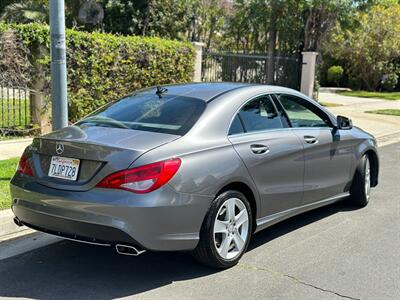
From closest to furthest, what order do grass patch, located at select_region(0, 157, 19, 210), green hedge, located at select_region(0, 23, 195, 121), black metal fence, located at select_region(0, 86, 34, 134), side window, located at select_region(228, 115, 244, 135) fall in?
side window, located at select_region(228, 115, 244, 135) < grass patch, located at select_region(0, 157, 19, 210) < black metal fence, located at select_region(0, 86, 34, 134) < green hedge, located at select_region(0, 23, 195, 121)

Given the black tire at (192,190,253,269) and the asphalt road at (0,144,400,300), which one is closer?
the asphalt road at (0,144,400,300)

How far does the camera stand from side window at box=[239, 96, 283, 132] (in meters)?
4.82

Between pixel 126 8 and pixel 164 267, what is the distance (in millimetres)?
18123

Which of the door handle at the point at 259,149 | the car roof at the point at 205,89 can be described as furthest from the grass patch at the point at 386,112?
the door handle at the point at 259,149

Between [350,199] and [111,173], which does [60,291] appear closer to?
[111,173]

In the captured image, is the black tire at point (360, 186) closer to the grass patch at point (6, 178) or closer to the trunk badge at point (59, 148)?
the trunk badge at point (59, 148)

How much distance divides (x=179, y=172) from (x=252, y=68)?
54.2ft

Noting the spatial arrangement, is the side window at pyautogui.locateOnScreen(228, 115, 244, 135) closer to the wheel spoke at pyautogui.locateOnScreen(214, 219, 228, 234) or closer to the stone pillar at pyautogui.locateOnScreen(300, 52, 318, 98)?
the wheel spoke at pyautogui.locateOnScreen(214, 219, 228, 234)

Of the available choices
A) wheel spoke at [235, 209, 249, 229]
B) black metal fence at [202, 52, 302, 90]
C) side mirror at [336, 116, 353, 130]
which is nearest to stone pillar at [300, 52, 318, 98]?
black metal fence at [202, 52, 302, 90]

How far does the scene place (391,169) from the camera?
9172 mm

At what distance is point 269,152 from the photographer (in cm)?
480

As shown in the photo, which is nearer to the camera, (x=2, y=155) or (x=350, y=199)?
(x=350, y=199)

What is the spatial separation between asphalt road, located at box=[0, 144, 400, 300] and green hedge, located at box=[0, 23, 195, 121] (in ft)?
20.8

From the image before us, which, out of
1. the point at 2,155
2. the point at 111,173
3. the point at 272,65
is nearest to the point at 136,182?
the point at 111,173
